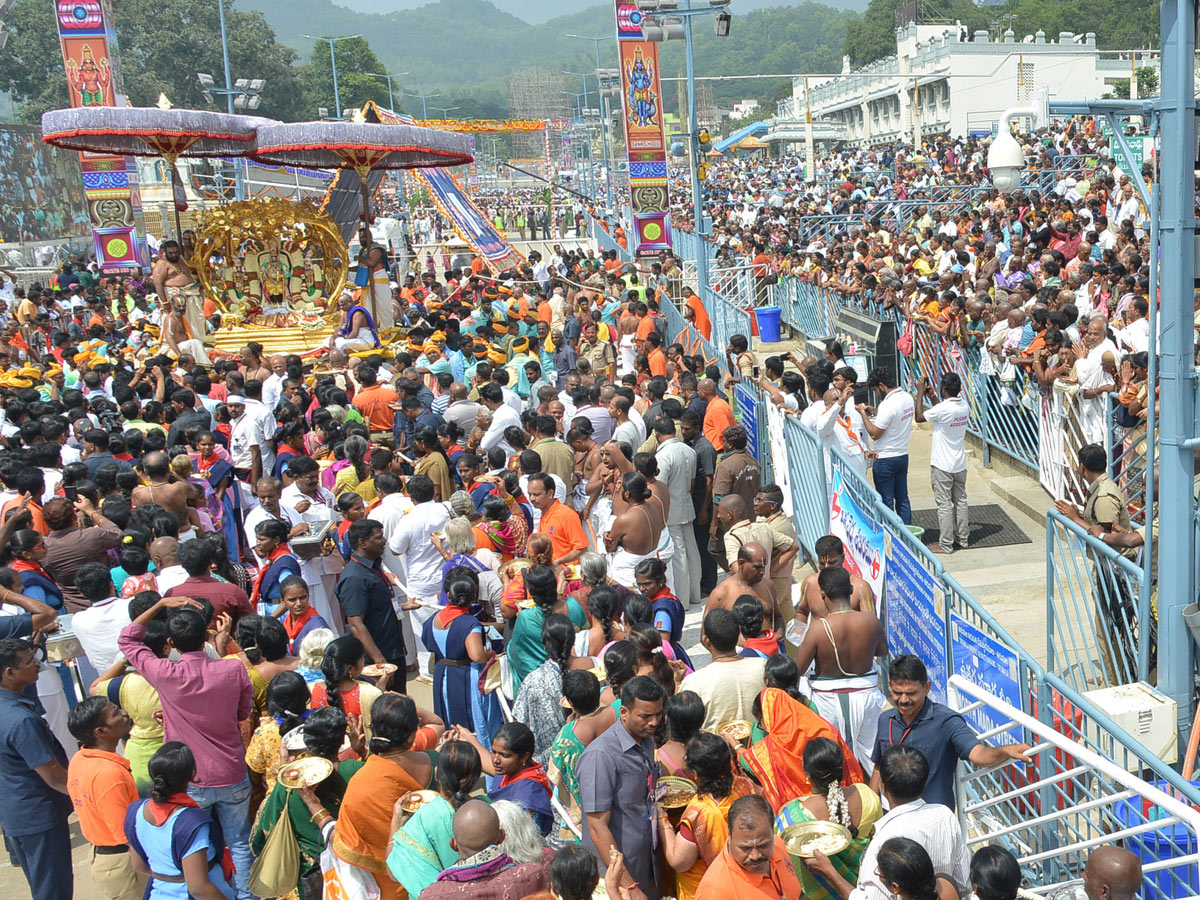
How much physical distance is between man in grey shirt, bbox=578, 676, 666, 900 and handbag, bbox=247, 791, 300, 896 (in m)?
1.19

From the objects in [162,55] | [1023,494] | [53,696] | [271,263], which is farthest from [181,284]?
[162,55]

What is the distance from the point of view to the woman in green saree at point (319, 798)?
434 cm

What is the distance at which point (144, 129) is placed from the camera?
51.8 ft

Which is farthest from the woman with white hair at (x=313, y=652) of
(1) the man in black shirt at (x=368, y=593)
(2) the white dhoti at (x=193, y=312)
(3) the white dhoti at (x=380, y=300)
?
(3) the white dhoti at (x=380, y=300)

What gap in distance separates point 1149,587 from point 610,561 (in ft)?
11.2

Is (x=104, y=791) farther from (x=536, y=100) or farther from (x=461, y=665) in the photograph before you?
(x=536, y=100)

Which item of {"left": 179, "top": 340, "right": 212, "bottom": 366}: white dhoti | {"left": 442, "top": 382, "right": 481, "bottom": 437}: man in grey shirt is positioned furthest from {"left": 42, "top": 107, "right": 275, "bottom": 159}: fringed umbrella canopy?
{"left": 442, "top": 382, "right": 481, "bottom": 437}: man in grey shirt

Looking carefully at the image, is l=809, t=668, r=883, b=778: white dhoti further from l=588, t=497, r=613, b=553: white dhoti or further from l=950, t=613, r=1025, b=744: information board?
l=588, t=497, r=613, b=553: white dhoti

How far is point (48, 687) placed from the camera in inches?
254

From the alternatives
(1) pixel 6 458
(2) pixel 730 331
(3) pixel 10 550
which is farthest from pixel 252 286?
(3) pixel 10 550

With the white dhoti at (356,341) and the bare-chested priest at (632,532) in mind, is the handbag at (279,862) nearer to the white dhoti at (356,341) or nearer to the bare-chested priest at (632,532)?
the bare-chested priest at (632,532)

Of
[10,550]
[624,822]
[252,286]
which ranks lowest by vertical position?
[624,822]

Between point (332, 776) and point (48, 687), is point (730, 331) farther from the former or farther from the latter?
→ point (332, 776)

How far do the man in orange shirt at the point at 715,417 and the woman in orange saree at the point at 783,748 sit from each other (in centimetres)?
476
